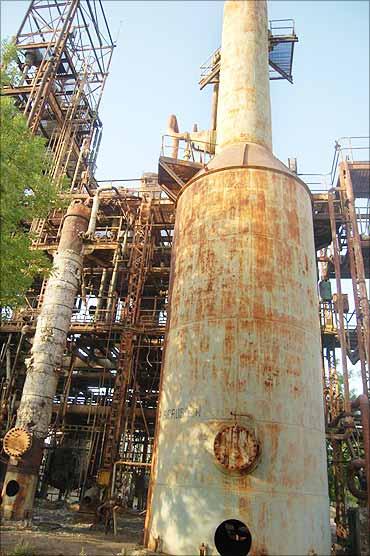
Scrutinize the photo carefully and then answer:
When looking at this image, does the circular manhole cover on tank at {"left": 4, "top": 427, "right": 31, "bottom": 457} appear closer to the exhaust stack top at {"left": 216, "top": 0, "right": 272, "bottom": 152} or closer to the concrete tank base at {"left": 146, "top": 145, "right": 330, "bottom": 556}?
the concrete tank base at {"left": 146, "top": 145, "right": 330, "bottom": 556}

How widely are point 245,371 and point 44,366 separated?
9.71 meters

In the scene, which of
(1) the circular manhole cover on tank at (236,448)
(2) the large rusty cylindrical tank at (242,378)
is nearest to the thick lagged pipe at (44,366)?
(2) the large rusty cylindrical tank at (242,378)

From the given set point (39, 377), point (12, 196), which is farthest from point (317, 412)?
point (39, 377)

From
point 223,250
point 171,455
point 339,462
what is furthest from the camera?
point 339,462

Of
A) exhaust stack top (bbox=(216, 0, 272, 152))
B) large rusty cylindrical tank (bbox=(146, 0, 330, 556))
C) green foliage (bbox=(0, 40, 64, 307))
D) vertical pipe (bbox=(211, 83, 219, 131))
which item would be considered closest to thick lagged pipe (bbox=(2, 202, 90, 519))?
green foliage (bbox=(0, 40, 64, 307))

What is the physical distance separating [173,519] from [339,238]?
46.6 feet

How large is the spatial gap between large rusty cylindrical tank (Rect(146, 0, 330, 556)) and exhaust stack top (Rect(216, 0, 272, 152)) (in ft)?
7.02

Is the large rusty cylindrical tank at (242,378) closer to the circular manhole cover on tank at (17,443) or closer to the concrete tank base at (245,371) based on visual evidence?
the concrete tank base at (245,371)

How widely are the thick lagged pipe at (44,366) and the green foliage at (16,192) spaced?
118 inches

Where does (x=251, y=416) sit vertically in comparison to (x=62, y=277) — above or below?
below

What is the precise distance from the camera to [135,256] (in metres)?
18.9

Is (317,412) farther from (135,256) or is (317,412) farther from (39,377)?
(135,256)

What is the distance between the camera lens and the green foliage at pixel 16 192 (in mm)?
8570

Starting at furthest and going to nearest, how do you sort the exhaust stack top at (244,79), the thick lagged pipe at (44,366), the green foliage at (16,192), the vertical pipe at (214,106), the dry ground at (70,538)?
the vertical pipe at (214,106)
the thick lagged pipe at (44,366)
the exhaust stack top at (244,79)
the dry ground at (70,538)
the green foliage at (16,192)
